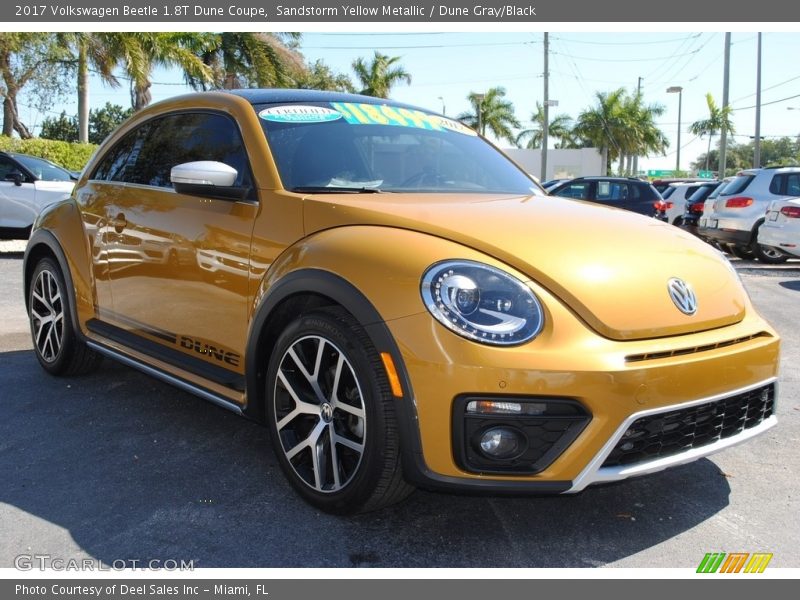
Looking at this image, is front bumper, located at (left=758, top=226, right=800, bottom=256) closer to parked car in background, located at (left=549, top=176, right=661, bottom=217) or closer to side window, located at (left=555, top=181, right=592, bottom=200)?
parked car in background, located at (left=549, top=176, right=661, bottom=217)

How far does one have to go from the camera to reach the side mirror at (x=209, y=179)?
10.3ft

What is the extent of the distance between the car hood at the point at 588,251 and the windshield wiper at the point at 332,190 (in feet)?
0.31

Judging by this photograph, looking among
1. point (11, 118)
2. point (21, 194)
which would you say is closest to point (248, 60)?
point (11, 118)

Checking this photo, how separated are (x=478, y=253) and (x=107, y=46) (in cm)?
2250

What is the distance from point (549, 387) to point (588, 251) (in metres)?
0.62

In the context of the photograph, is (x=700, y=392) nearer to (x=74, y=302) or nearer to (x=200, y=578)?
(x=200, y=578)

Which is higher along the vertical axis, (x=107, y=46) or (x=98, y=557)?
(x=107, y=46)

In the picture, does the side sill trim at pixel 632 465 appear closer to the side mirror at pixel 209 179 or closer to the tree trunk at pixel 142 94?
the side mirror at pixel 209 179

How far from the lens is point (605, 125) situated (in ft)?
169

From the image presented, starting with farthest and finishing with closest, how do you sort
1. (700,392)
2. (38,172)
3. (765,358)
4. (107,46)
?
1. (107,46)
2. (38,172)
3. (765,358)
4. (700,392)

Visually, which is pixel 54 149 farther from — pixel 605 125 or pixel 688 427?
pixel 605 125


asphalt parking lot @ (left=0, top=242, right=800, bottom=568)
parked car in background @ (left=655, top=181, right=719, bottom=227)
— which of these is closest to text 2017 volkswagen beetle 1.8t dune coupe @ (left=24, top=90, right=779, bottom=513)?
asphalt parking lot @ (left=0, top=242, right=800, bottom=568)

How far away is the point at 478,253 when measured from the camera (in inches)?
101
